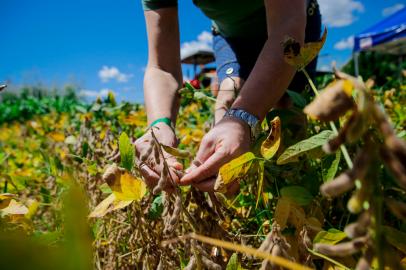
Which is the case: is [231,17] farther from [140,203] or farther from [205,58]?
[205,58]

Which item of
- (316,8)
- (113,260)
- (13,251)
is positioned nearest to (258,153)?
(113,260)

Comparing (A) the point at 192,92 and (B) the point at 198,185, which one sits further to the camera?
(A) the point at 192,92

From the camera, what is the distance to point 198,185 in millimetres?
713

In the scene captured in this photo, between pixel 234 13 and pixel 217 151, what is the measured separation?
814 mm

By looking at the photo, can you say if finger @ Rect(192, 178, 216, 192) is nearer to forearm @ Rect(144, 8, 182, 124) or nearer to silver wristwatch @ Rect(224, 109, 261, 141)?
silver wristwatch @ Rect(224, 109, 261, 141)

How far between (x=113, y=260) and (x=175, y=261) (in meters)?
0.16

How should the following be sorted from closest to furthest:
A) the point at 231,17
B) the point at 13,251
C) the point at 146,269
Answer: the point at 13,251, the point at 146,269, the point at 231,17

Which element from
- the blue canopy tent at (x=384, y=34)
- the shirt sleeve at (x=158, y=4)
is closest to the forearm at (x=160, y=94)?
the shirt sleeve at (x=158, y=4)

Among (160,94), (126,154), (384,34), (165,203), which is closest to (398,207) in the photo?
(126,154)

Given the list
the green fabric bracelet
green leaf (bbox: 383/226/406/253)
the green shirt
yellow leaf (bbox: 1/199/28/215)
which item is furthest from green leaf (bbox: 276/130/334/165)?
the green shirt

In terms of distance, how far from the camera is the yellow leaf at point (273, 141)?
0.59 metres

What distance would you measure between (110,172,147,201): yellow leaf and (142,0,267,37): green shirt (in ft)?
2.59

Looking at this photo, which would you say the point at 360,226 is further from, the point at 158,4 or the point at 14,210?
the point at 158,4

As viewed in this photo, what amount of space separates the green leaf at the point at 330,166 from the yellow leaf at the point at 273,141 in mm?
91
